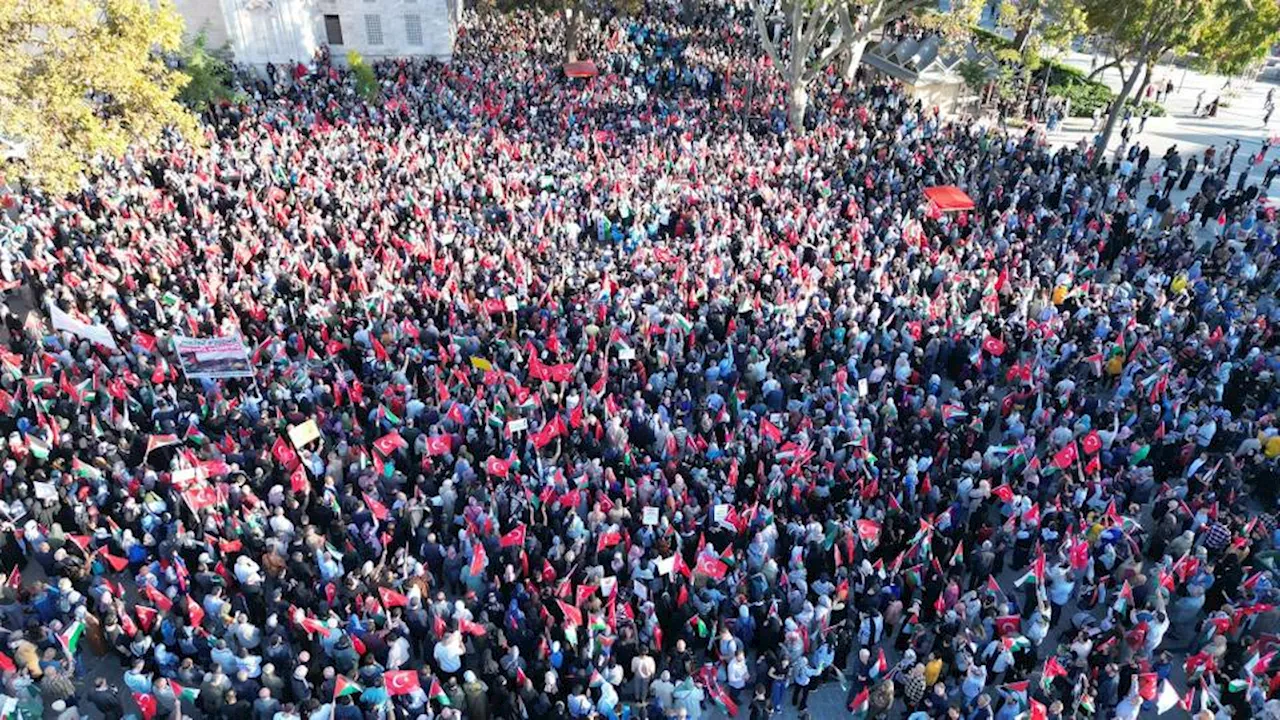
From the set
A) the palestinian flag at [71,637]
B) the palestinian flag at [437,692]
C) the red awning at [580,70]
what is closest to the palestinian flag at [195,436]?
the palestinian flag at [71,637]

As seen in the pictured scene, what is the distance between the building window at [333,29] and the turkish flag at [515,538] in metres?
30.2

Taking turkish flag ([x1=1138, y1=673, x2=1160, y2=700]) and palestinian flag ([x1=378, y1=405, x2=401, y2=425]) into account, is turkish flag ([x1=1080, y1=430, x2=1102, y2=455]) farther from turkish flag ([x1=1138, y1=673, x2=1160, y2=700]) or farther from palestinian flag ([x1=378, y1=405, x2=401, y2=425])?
palestinian flag ([x1=378, y1=405, x2=401, y2=425])

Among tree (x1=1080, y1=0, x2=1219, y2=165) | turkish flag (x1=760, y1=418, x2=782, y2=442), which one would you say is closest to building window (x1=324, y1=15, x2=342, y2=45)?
tree (x1=1080, y1=0, x2=1219, y2=165)

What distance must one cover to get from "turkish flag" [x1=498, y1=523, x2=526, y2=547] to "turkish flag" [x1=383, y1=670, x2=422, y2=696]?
2.25 metres

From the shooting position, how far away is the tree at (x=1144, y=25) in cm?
2277

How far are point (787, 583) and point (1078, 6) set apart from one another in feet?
75.9

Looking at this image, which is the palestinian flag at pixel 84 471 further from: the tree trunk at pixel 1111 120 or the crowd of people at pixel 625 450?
the tree trunk at pixel 1111 120

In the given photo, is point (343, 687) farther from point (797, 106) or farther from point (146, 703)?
point (797, 106)

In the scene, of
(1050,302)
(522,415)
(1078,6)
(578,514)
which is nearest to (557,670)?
(578,514)

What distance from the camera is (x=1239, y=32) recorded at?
23.7 meters

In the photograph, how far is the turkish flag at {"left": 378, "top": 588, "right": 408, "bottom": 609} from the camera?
9.90 metres

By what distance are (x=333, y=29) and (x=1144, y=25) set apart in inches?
1107

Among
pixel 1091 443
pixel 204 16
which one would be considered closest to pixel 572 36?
pixel 204 16

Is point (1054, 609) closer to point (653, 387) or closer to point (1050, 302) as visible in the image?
point (653, 387)
